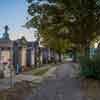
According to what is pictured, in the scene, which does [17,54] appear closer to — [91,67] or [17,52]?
[17,52]

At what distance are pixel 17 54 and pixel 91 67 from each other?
7.82m

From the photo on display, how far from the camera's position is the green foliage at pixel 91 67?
16.2m

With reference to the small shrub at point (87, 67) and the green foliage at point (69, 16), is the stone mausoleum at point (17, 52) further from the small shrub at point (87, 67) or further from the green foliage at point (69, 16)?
the small shrub at point (87, 67)

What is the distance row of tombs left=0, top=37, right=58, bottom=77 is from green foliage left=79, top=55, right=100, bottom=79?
5256 mm

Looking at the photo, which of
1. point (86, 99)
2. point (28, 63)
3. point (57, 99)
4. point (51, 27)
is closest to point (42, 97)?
point (57, 99)

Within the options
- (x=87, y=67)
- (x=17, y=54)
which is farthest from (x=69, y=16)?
(x=17, y=54)

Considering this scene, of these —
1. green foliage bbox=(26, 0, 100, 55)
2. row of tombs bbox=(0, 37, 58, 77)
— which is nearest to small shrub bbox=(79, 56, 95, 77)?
green foliage bbox=(26, 0, 100, 55)

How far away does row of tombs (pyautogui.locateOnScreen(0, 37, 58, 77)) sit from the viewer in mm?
16659

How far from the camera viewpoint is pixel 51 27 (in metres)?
21.8

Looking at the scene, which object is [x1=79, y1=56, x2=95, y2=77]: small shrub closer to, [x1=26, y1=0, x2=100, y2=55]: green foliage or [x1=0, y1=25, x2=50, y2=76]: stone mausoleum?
[x1=26, y1=0, x2=100, y2=55]: green foliage

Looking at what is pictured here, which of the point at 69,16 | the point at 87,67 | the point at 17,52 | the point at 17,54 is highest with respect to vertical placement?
the point at 69,16

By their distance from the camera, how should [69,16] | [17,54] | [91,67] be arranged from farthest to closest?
[17,54]
[69,16]
[91,67]

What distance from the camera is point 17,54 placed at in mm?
21891

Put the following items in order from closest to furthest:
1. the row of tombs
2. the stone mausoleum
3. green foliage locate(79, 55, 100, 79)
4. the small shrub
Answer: green foliage locate(79, 55, 100, 79) < the row of tombs < the small shrub < the stone mausoleum
